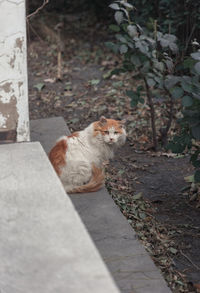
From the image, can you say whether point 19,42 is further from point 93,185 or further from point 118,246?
point 118,246

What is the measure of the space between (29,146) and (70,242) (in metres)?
1.20

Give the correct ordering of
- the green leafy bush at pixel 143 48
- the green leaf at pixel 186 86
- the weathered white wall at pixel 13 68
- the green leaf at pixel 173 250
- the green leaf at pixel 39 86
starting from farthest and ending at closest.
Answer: the green leaf at pixel 39 86, the green leafy bush at pixel 143 48, the green leaf at pixel 173 250, the green leaf at pixel 186 86, the weathered white wall at pixel 13 68

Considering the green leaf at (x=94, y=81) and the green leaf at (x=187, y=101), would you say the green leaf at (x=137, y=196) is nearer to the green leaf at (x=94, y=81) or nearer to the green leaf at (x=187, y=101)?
the green leaf at (x=187, y=101)

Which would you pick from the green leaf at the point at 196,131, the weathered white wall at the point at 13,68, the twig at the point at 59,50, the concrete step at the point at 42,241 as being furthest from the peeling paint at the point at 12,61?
the twig at the point at 59,50

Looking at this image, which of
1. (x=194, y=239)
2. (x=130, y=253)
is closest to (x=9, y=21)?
(x=130, y=253)

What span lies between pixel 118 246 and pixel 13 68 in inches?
52.7

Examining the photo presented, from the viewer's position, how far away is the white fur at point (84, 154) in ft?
12.6

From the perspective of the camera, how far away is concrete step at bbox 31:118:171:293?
2.69 metres

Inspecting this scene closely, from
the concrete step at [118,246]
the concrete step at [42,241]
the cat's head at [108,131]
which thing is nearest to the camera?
the concrete step at [42,241]

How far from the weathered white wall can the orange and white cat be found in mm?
560

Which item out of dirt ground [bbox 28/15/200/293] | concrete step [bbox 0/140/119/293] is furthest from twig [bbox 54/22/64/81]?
concrete step [bbox 0/140/119/293]

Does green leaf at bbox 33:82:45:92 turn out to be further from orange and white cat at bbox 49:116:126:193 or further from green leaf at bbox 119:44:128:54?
orange and white cat at bbox 49:116:126:193

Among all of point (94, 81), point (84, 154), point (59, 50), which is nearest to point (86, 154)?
point (84, 154)

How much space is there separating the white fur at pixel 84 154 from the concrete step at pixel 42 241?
3.35 ft
